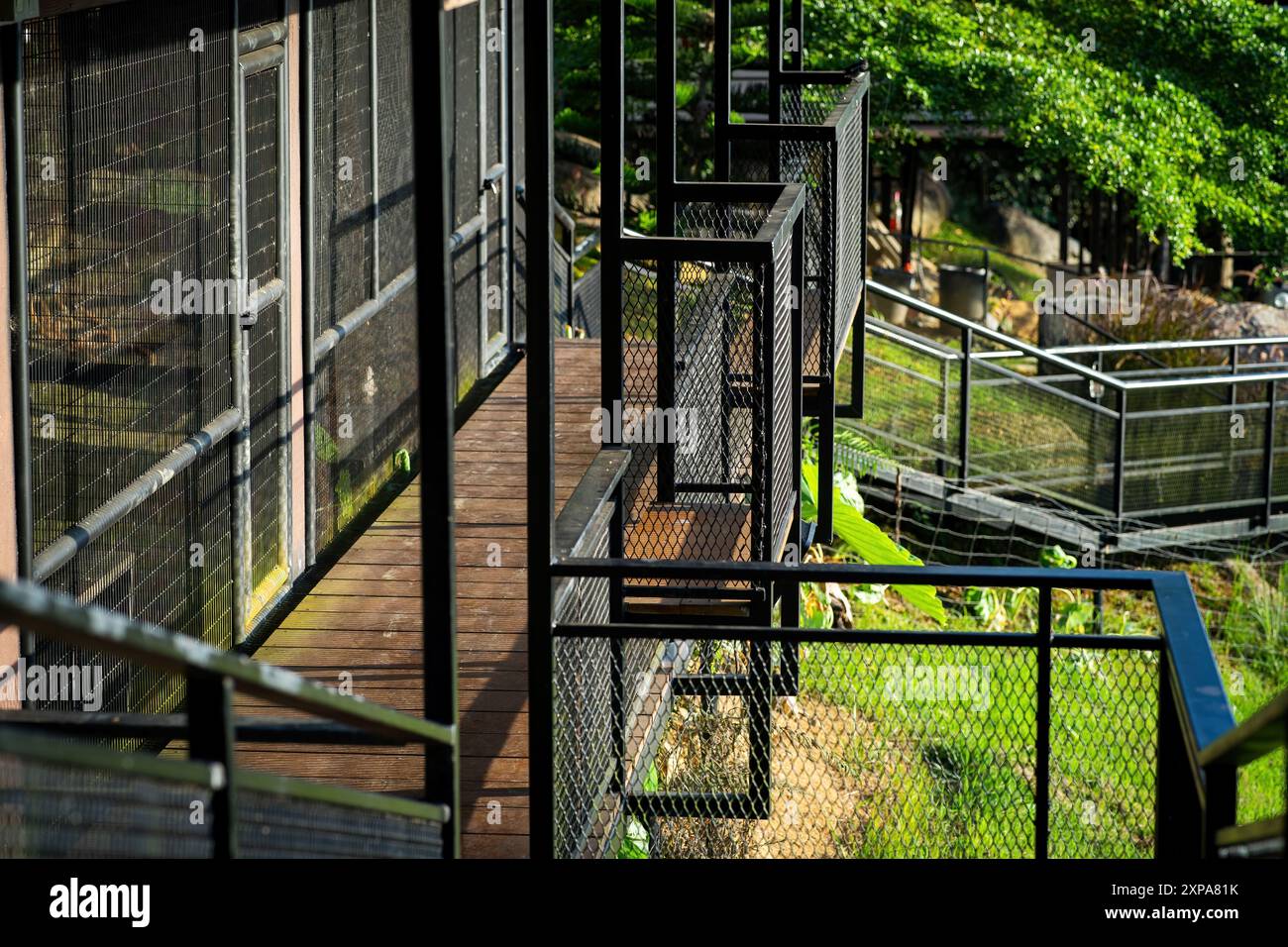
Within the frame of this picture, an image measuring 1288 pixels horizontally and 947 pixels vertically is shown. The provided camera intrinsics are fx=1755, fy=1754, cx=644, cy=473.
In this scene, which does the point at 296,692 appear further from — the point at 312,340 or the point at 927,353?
the point at 927,353

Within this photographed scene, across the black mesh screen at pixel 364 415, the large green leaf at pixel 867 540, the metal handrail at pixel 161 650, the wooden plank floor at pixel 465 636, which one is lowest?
the large green leaf at pixel 867 540

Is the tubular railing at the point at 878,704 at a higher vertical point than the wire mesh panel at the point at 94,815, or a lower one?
lower

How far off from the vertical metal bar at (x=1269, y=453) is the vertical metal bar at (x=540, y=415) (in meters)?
12.2

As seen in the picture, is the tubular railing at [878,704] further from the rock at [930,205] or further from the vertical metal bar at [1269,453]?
the rock at [930,205]

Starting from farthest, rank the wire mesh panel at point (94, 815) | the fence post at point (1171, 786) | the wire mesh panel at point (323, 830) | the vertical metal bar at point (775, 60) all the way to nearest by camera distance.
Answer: the vertical metal bar at point (775, 60) < the fence post at point (1171, 786) < the wire mesh panel at point (323, 830) < the wire mesh panel at point (94, 815)

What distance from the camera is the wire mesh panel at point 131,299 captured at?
191 inches

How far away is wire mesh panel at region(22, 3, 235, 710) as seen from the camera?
4.84 m

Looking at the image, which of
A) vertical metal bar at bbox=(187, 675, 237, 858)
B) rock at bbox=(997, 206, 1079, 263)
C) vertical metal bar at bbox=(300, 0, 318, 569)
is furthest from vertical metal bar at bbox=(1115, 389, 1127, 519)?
rock at bbox=(997, 206, 1079, 263)

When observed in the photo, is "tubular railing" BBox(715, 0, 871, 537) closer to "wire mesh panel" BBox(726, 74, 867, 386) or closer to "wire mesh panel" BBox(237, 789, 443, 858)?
"wire mesh panel" BBox(726, 74, 867, 386)

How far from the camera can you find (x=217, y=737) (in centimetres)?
245

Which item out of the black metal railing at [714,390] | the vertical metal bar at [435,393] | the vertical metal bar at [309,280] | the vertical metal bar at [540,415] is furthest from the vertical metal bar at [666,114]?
the vertical metal bar at [435,393]

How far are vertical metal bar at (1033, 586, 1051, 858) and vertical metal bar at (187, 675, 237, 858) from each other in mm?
2231

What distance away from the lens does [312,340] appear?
24.3 ft
